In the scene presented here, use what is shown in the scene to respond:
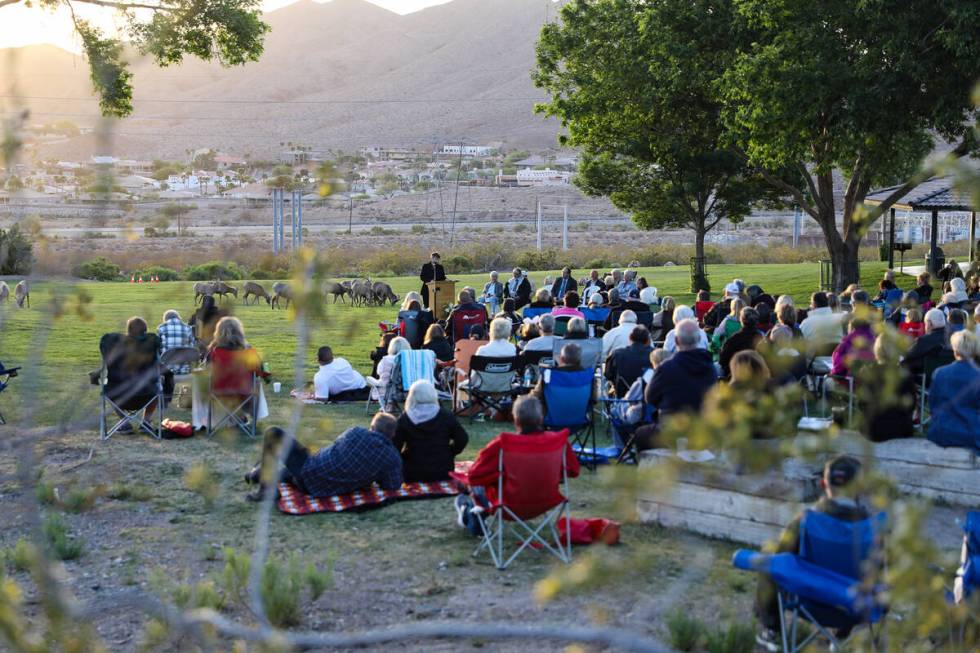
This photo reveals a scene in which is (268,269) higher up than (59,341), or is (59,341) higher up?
(268,269)

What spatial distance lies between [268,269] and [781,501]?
15.5 ft

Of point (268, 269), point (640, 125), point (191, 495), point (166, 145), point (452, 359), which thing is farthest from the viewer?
point (166, 145)

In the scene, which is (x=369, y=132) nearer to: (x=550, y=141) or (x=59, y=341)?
(x=550, y=141)

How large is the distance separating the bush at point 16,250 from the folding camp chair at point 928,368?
843 cm

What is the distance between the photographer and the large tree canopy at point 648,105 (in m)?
24.3

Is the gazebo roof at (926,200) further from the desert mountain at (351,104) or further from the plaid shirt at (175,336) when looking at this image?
the desert mountain at (351,104)

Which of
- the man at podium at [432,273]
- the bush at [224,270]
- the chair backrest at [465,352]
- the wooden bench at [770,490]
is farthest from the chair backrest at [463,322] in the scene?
the wooden bench at [770,490]

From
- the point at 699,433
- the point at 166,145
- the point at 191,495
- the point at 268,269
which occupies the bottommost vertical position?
the point at 191,495

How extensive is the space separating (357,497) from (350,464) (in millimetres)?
273

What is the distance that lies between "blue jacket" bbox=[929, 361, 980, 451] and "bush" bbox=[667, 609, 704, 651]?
10.5ft

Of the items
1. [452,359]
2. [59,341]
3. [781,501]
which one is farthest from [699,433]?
[59,341]

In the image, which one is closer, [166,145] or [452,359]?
[452,359]

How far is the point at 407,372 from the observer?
11531mm

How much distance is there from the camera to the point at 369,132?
477 ft
